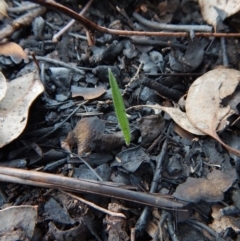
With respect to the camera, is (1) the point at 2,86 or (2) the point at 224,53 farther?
(2) the point at 224,53

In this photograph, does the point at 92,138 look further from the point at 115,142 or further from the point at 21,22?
the point at 21,22

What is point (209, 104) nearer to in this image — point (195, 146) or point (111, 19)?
point (195, 146)

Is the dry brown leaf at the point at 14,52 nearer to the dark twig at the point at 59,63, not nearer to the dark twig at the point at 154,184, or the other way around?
the dark twig at the point at 59,63

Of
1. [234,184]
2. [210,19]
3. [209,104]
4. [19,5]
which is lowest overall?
[234,184]

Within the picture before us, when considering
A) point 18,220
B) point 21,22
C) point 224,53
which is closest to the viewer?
point 18,220

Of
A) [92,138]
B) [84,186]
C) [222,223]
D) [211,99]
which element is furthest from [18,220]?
[211,99]

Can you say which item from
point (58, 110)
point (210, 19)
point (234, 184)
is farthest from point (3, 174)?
point (210, 19)

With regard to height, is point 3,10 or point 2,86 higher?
point 3,10
